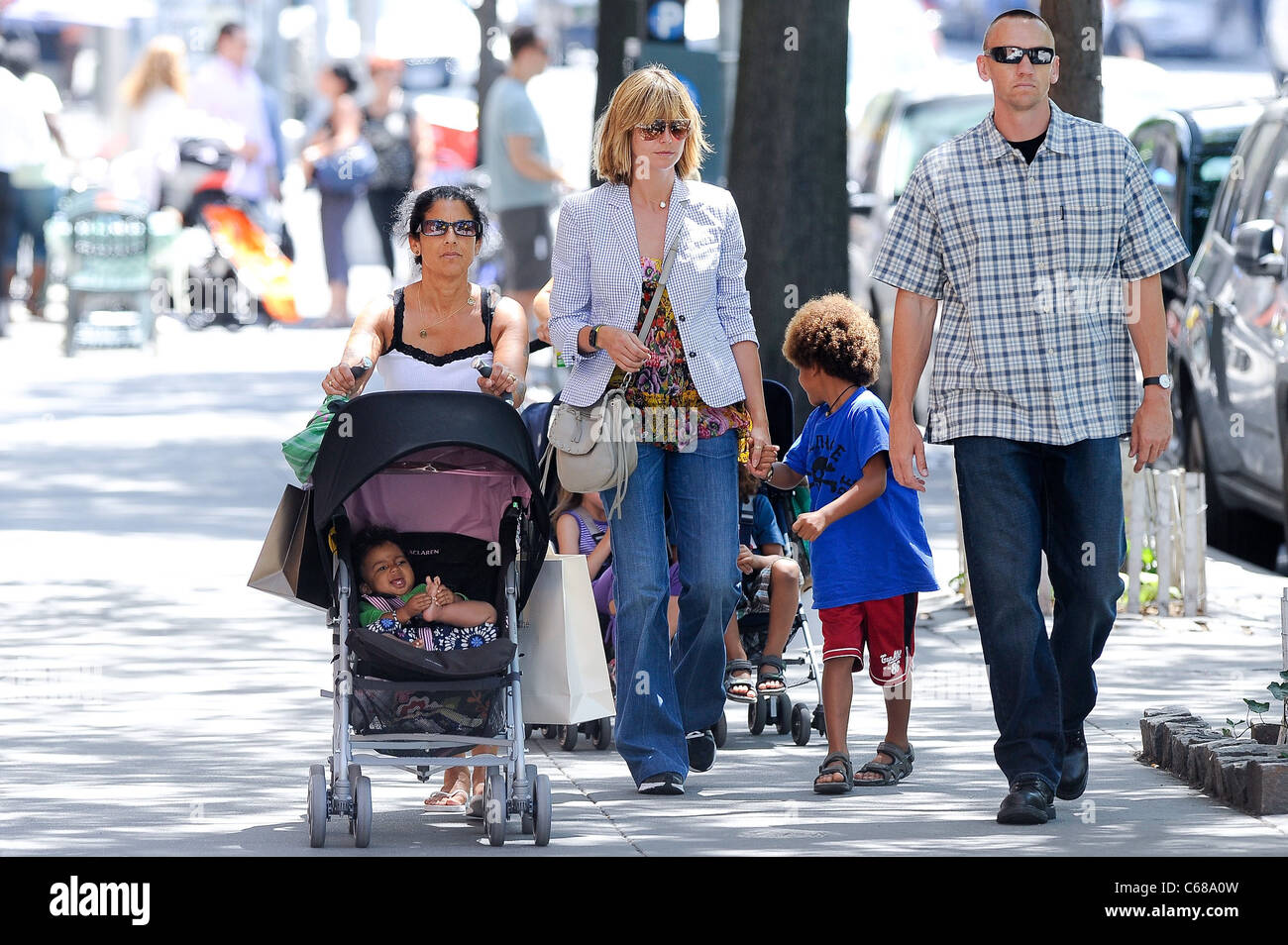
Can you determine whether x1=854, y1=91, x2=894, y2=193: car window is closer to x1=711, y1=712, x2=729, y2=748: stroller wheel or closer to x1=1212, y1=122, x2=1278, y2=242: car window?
x1=1212, y1=122, x2=1278, y2=242: car window

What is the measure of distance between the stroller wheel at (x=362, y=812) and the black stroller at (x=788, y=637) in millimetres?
1922

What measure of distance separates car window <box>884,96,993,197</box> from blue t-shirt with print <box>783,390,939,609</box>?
30.7 feet

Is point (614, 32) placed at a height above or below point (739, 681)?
above

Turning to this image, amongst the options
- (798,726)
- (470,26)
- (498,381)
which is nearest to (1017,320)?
(498,381)

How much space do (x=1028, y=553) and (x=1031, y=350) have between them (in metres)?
0.54

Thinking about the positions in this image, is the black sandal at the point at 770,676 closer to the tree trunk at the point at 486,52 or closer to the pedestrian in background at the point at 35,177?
the pedestrian in background at the point at 35,177

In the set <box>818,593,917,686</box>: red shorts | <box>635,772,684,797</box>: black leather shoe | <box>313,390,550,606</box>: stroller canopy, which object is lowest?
<box>635,772,684,797</box>: black leather shoe

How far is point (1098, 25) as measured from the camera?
1080cm

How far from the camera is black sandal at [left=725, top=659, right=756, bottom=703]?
845 cm

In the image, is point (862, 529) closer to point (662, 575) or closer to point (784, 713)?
point (662, 575)

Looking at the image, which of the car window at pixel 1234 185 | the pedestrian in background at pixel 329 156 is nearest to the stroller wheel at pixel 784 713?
the car window at pixel 1234 185

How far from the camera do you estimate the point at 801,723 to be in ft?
27.9

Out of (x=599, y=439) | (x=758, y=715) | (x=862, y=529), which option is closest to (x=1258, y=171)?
(x=758, y=715)

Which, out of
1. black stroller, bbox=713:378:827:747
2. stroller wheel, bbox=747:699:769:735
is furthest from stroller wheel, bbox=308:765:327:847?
stroller wheel, bbox=747:699:769:735
